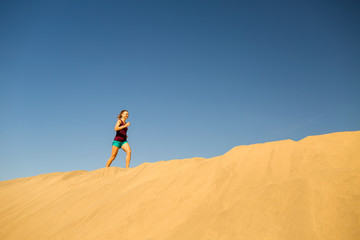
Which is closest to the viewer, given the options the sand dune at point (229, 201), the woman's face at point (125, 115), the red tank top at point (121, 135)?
the sand dune at point (229, 201)

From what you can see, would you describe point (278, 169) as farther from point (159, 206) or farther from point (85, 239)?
point (85, 239)

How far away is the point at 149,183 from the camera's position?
10.7 feet

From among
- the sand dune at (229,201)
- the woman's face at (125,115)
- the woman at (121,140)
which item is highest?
the woman's face at (125,115)

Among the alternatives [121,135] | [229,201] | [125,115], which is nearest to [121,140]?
[121,135]

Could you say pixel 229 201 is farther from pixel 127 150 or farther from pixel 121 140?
pixel 121 140

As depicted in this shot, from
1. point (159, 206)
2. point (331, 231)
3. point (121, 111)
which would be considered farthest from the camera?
point (121, 111)

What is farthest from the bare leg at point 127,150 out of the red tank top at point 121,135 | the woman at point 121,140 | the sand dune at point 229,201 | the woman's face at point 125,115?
the sand dune at point 229,201

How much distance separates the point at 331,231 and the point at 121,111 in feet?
17.4

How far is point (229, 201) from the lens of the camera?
2.17m

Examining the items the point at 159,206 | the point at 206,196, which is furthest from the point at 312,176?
the point at 159,206

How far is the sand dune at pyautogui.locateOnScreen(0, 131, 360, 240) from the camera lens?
1711 millimetres

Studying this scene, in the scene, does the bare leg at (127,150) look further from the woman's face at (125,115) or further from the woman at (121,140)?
the woman's face at (125,115)

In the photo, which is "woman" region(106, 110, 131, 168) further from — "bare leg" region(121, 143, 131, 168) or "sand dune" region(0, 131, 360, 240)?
"sand dune" region(0, 131, 360, 240)

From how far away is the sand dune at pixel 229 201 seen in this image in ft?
5.61
